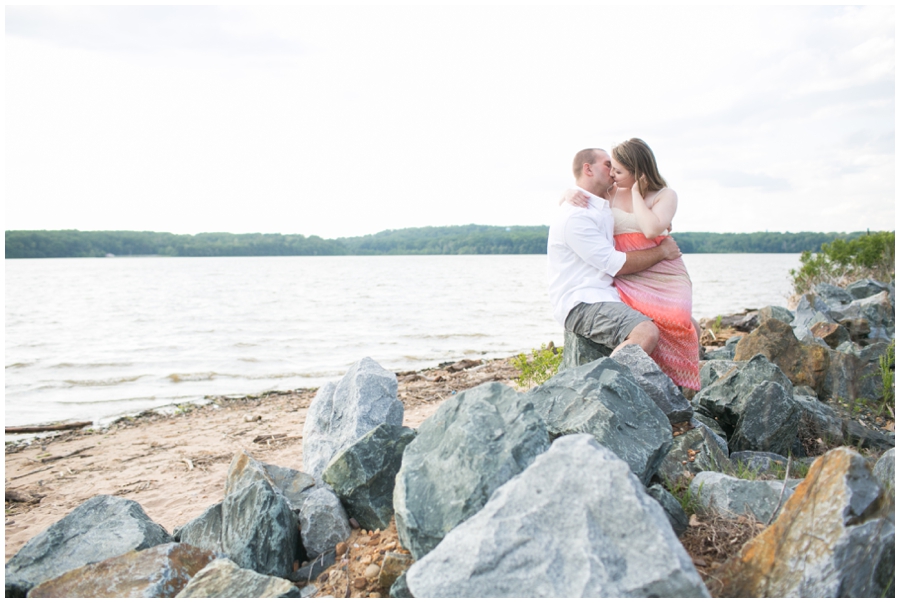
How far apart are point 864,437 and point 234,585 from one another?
4.45 meters

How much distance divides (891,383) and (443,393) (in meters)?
5.39

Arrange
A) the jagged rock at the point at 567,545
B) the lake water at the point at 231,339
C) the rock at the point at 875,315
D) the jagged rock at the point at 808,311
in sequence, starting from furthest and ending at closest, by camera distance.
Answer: the lake water at the point at 231,339 → the jagged rock at the point at 808,311 → the rock at the point at 875,315 → the jagged rock at the point at 567,545

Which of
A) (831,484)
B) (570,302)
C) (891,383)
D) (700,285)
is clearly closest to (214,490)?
(570,302)

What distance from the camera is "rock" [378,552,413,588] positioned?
8.83 ft

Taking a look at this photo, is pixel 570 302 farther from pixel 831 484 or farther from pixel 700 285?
pixel 700 285

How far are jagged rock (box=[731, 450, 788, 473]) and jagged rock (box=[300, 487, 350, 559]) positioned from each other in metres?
2.33

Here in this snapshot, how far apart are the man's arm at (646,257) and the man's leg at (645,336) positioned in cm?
54

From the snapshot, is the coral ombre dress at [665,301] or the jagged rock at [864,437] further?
the coral ombre dress at [665,301]

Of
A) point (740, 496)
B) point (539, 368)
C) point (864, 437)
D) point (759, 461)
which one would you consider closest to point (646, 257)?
point (759, 461)

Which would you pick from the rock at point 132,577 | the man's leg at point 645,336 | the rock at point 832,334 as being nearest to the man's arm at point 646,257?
the man's leg at point 645,336

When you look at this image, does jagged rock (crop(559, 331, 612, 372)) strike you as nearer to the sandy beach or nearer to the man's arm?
the man's arm

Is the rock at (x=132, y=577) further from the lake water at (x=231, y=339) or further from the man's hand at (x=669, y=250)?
the lake water at (x=231, y=339)

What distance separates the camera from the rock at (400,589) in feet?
8.19

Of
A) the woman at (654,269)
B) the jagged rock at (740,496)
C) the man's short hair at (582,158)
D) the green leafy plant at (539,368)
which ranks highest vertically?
the man's short hair at (582,158)
